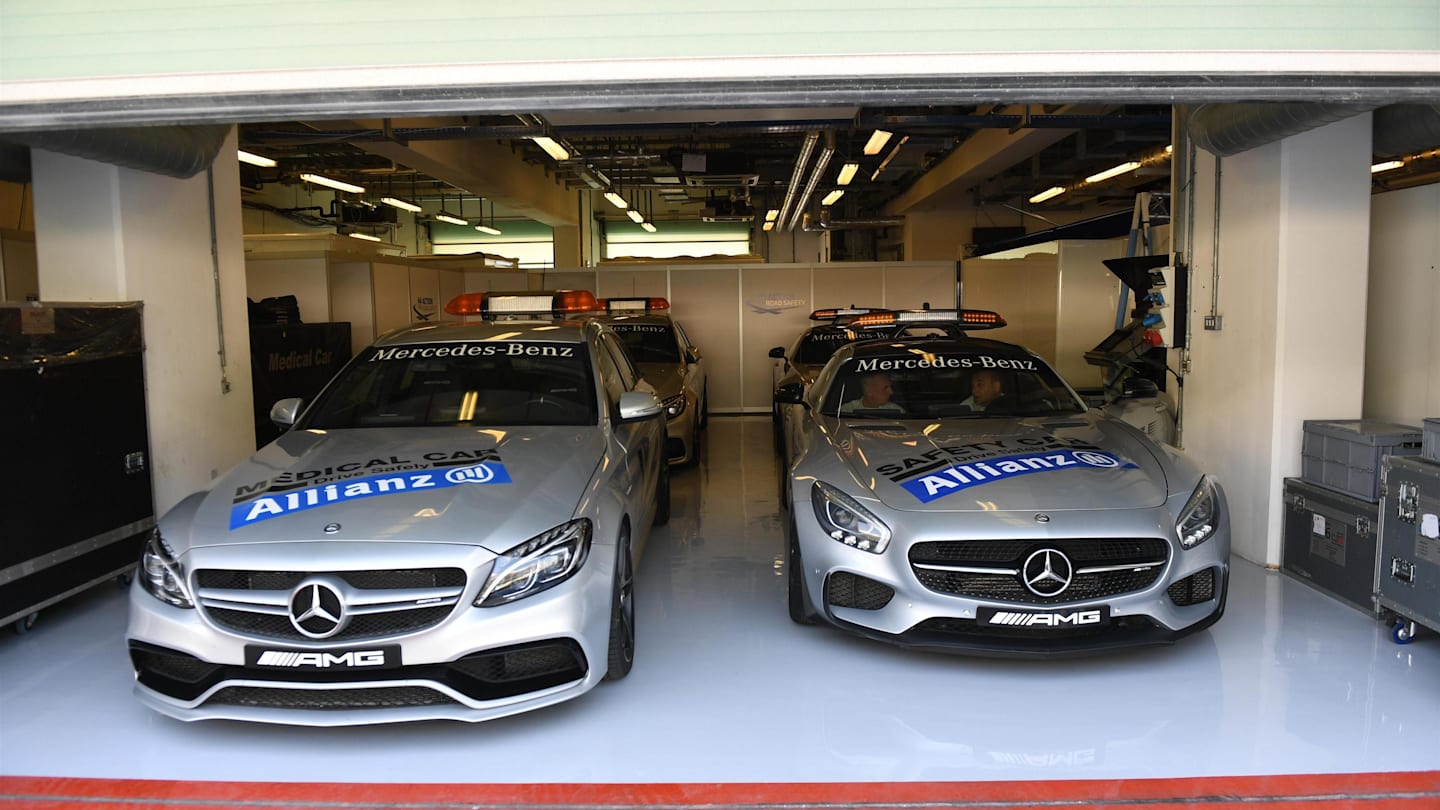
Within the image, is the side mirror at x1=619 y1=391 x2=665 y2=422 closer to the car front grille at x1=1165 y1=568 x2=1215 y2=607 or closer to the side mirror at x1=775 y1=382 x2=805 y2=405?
the side mirror at x1=775 y1=382 x2=805 y2=405

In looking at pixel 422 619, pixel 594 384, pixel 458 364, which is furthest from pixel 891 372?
pixel 422 619

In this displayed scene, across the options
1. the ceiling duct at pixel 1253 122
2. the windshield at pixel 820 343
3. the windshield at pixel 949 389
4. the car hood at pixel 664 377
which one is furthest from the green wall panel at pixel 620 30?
the windshield at pixel 820 343

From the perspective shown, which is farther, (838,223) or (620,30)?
(838,223)

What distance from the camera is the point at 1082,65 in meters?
2.66

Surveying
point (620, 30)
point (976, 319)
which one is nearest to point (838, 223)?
point (976, 319)

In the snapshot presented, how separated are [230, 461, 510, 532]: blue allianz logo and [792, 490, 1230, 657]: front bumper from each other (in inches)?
54.7

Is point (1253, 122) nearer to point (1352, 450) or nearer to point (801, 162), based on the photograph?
point (1352, 450)

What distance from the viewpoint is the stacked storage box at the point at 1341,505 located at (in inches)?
170

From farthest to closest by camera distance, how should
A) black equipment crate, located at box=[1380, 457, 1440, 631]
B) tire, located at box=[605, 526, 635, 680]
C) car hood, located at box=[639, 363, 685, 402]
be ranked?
car hood, located at box=[639, 363, 685, 402], black equipment crate, located at box=[1380, 457, 1440, 631], tire, located at box=[605, 526, 635, 680]

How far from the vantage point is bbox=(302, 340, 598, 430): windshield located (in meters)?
4.24

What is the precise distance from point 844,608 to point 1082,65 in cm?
206

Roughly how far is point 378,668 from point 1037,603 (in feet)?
7.26

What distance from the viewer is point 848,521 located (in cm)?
364

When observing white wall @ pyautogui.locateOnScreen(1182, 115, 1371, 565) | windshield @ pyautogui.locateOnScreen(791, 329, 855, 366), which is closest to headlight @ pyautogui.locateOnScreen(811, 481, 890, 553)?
white wall @ pyautogui.locateOnScreen(1182, 115, 1371, 565)
